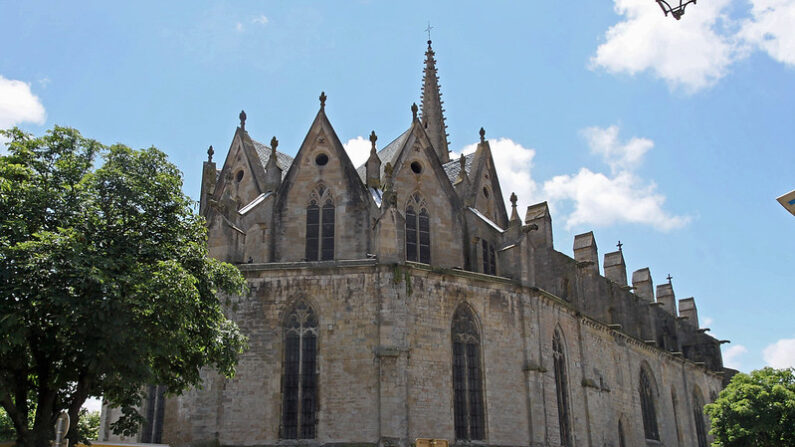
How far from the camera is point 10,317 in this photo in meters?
14.0

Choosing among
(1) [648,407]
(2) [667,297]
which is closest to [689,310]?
(2) [667,297]

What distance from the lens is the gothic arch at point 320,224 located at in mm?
27359

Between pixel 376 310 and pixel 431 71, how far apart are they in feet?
79.0

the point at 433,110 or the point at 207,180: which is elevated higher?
the point at 433,110

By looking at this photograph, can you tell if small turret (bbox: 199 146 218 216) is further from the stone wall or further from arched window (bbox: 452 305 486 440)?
arched window (bbox: 452 305 486 440)

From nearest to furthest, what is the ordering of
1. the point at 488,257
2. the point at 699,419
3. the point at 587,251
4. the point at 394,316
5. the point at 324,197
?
the point at 394,316 → the point at 324,197 → the point at 488,257 → the point at 587,251 → the point at 699,419

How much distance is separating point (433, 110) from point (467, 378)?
69.8 ft

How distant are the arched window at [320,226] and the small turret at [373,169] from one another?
176 cm

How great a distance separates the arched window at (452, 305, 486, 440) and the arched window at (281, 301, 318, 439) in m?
4.64

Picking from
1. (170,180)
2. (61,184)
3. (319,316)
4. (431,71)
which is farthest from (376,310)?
(431,71)

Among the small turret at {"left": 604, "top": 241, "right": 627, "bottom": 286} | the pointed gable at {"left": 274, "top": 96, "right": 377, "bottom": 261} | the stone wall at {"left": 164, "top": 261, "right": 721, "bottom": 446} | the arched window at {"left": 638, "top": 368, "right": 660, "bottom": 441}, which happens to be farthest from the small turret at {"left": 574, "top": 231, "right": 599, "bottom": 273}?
the pointed gable at {"left": 274, "top": 96, "right": 377, "bottom": 261}

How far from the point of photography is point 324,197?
2806 centimetres

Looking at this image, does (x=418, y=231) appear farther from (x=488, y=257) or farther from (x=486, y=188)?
(x=486, y=188)

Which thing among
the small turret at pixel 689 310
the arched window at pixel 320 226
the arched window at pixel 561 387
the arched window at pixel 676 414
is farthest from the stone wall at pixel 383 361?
the small turret at pixel 689 310
